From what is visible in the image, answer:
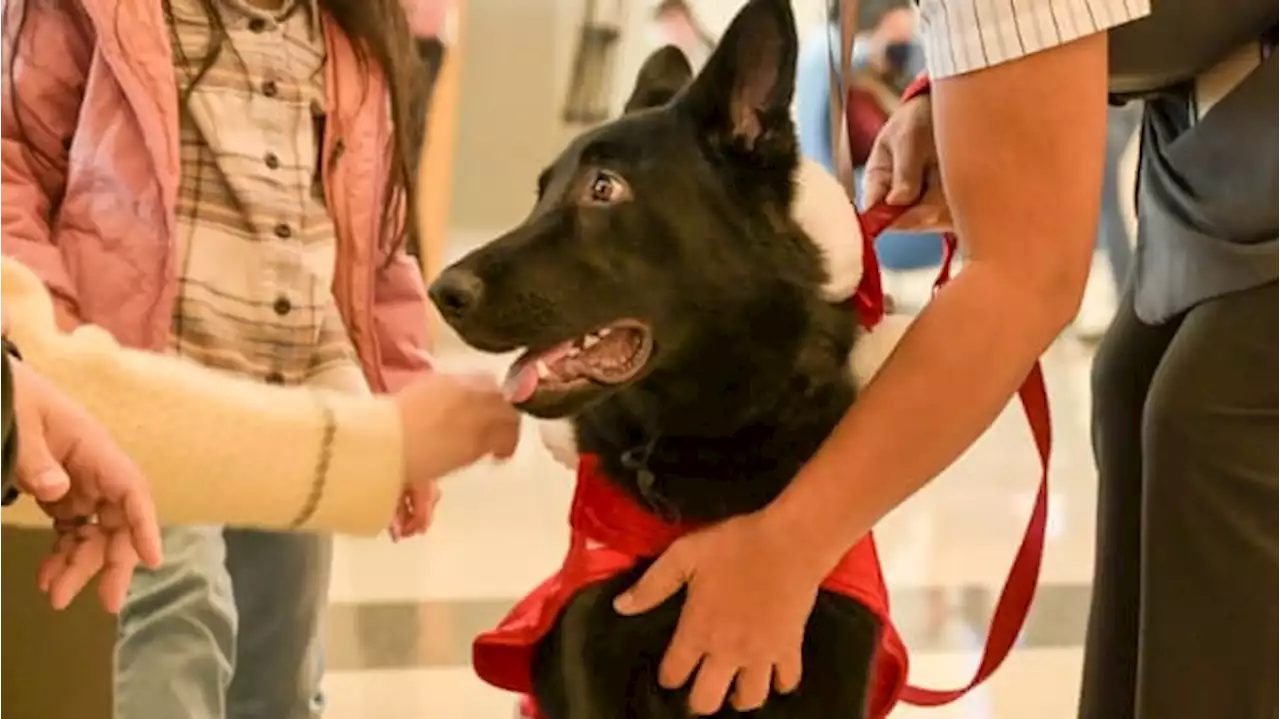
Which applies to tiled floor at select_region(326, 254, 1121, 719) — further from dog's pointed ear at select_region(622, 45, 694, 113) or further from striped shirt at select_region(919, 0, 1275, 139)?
striped shirt at select_region(919, 0, 1275, 139)

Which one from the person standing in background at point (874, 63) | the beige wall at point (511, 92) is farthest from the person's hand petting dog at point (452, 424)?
the beige wall at point (511, 92)

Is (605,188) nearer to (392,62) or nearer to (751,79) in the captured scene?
(751,79)

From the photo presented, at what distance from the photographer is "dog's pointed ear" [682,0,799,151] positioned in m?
1.00

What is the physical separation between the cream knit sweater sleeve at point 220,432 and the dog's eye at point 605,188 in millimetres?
213

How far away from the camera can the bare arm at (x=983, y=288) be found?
3.07 feet

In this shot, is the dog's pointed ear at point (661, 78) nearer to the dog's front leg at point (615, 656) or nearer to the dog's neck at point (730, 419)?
the dog's neck at point (730, 419)

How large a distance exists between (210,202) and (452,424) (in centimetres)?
34

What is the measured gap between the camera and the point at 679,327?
104 centimetres

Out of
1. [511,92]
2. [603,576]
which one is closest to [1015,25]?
[603,576]

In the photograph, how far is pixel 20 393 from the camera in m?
0.80

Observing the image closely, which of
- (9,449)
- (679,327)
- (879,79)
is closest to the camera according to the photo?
(9,449)

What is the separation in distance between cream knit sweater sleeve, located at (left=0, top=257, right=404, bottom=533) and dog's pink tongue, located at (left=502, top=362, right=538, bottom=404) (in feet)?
0.34

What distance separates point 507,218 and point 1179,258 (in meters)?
3.66

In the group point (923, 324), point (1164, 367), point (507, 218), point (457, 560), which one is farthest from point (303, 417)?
point (507, 218)
